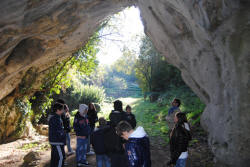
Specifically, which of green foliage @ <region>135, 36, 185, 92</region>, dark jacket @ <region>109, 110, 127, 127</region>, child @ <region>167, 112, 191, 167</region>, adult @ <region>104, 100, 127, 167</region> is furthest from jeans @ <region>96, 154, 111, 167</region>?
green foliage @ <region>135, 36, 185, 92</region>

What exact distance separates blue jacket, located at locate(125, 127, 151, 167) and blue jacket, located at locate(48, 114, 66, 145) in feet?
8.09

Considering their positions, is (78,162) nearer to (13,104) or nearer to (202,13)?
(202,13)

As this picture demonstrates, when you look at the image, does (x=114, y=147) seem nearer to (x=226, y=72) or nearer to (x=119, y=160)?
(x=119, y=160)

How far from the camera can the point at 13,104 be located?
9555 millimetres

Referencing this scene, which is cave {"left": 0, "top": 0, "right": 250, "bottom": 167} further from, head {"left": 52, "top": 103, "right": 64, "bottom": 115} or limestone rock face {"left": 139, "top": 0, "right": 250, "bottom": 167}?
head {"left": 52, "top": 103, "right": 64, "bottom": 115}

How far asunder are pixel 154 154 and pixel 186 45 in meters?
3.95

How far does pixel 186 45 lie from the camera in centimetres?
605

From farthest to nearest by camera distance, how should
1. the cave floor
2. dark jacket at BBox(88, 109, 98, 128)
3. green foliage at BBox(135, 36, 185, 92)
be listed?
green foliage at BBox(135, 36, 185, 92) → dark jacket at BBox(88, 109, 98, 128) → the cave floor

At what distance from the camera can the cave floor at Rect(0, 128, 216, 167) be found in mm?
Result: 5830

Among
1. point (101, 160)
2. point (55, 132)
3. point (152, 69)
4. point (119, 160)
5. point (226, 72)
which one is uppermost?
point (152, 69)

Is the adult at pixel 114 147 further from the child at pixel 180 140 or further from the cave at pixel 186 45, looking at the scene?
the cave at pixel 186 45

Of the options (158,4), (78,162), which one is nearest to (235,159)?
(78,162)

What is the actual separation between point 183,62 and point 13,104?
338 inches

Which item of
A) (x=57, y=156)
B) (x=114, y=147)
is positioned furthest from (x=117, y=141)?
(x=57, y=156)
